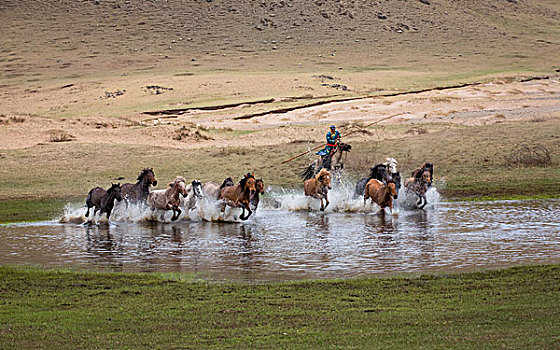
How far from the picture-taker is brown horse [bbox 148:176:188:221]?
17.6 metres

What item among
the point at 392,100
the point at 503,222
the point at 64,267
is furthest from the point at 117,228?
the point at 392,100

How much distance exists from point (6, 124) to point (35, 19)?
200 feet

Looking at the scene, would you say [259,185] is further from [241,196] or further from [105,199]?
[105,199]

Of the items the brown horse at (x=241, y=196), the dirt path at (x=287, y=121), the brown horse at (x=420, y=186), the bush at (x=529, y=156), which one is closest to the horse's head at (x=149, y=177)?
the brown horse at (x=241, y=196)

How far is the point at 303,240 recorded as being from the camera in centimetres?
1474

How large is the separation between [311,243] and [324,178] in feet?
15.5

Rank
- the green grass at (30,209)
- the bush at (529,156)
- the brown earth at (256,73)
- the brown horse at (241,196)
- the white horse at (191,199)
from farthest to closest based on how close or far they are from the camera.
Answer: the brown earth at (256,73), the bush at (529,156), the green grass at (30,209), the white horse at (191,199), the brown horse at (241,196)

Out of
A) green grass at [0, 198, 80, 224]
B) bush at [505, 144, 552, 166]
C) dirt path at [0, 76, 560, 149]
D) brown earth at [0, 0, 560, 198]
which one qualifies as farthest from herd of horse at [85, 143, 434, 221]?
dirt path at [0, 76, 560, 149]

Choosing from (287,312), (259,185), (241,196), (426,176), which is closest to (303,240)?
(259,185)

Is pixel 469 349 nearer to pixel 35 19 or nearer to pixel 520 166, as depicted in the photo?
pixel 520 166

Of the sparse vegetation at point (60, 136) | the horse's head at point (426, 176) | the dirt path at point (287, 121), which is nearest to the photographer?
the horse's head at point (426, 176)

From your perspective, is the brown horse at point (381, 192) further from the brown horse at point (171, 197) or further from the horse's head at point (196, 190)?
the brown horse at point (171, 197)

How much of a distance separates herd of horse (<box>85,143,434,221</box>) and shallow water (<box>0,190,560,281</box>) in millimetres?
281

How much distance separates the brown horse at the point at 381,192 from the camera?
17.3 metres
